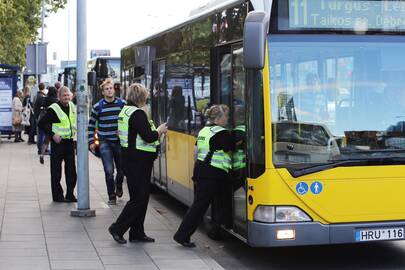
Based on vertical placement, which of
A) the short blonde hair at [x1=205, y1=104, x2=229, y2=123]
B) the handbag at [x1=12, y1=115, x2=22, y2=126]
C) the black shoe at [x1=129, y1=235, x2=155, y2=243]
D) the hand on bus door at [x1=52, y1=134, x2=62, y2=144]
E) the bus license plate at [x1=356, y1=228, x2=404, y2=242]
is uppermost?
the short blonde hair at [x1=205, y1=104, x2=229, y2=123]

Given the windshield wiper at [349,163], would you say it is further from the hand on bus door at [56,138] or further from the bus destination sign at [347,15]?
the hand on bus door at [56,138]

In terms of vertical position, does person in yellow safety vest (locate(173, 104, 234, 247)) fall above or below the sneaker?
above

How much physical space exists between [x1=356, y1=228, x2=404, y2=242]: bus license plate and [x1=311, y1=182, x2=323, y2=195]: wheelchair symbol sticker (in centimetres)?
56

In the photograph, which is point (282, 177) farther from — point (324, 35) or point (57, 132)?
point (57, 132)

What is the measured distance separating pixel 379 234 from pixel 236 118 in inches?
72.4

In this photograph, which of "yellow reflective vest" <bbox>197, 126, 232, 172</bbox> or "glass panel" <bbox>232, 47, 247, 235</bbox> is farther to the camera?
"yellow reflective vest" <bbox>197, 126, 232, 172</bbox>

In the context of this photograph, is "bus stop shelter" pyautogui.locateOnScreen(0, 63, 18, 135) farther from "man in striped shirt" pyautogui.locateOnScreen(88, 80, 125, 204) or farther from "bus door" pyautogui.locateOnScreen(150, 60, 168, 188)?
"man in striped shirt" pyautogui.locateOnScreen(88, 80, 125, 204)

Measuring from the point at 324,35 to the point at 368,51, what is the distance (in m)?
0.47

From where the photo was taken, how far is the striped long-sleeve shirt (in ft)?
35.6

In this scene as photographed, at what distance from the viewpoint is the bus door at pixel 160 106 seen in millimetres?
11266

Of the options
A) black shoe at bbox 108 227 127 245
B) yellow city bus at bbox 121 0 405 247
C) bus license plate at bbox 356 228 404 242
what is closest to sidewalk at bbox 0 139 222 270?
black shoe at bbox 108 227 127 245

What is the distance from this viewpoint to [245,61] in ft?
21.3

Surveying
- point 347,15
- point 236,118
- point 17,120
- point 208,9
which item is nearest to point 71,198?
point 208,9

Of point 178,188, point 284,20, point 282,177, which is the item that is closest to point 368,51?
point 284,20
